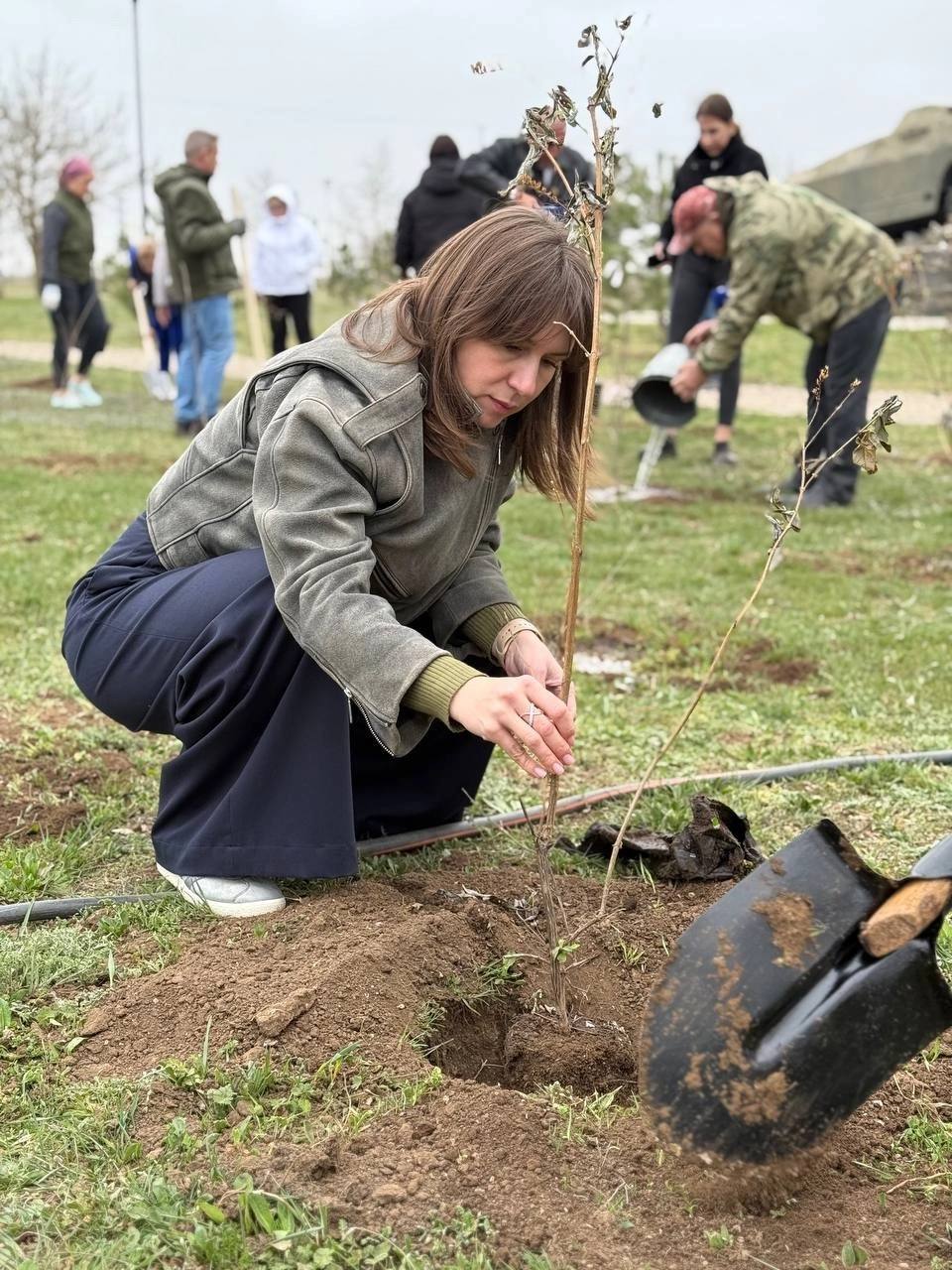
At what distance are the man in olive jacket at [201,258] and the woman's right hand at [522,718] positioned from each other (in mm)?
7847

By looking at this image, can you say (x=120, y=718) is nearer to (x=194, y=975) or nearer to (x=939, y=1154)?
(x=194, y=975)

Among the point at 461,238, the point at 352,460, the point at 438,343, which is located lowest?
the point at 352,460

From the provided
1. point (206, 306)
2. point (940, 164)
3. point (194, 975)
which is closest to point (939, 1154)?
point (194, 975)

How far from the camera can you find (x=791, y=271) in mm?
6996

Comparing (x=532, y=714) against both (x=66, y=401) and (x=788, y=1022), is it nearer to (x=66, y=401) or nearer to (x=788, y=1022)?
(x=788, y=1022)

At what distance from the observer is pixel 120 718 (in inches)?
105

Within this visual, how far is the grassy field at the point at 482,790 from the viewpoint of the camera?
1658 mm

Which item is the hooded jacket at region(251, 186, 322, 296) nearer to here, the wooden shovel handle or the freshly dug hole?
the freshly dug hole

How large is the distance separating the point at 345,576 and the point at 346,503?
0.14 metres

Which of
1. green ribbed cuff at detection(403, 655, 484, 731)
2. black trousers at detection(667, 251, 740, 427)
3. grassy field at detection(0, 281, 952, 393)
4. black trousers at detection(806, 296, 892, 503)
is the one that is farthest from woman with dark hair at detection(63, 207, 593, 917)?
grassy field at detection(0, 281, 952, 393)

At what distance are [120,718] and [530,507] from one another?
5023mm

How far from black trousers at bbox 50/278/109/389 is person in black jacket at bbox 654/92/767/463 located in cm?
583

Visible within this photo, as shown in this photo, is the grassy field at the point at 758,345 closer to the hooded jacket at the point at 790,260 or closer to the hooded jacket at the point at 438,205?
the hooded jacket at the point at 438,205

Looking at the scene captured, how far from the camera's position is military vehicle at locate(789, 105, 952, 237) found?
1440 centimetres
